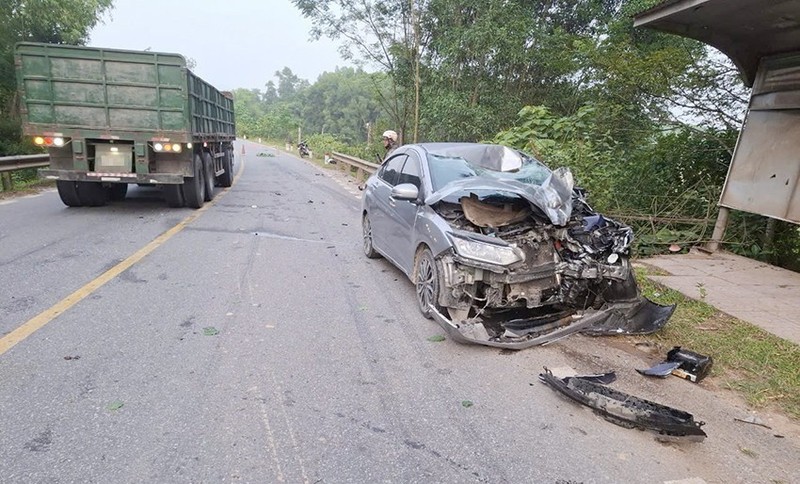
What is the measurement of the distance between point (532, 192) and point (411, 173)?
148 cm

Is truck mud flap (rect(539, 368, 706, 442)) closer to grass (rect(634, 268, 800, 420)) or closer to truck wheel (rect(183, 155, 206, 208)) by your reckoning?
grass (rect(634, 268, 800, 420))

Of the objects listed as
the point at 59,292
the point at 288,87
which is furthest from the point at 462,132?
the point at 288,87

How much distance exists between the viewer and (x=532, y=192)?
4.50m

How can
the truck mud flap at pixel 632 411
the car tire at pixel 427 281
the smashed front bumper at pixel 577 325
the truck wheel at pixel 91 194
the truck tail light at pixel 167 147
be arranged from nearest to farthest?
the truck mud flap at pixel 632 411
the smashed front bumper at pixel 577 325
the car tire at pixel 427 281
the truck tail light at pixel 167 147
the truck wheel at pixel 91 194

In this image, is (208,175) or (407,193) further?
(208,175)

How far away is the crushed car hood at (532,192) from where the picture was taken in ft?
14.1

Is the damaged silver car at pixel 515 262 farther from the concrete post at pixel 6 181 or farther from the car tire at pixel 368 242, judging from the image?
the concrete post at pixel 6 181

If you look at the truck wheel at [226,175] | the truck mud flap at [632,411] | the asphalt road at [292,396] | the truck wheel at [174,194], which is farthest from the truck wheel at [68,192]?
the truck mud flap at [632,411]

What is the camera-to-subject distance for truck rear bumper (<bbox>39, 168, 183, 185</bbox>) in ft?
26.9

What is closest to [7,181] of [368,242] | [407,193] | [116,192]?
[116,192]

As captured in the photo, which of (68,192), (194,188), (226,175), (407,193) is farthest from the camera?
(226,175)

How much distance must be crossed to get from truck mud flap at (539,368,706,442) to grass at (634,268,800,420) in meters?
0.77

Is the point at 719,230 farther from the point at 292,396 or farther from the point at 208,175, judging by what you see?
the point at 208,175

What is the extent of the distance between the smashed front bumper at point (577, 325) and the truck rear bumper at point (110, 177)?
652cm
